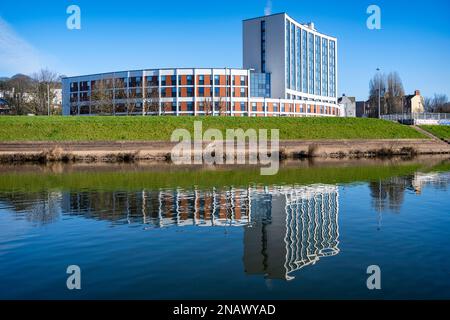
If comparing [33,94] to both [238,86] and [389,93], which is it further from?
[389,93]

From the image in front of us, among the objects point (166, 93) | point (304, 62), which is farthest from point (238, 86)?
point (304, 62)

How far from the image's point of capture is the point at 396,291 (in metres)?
10.1

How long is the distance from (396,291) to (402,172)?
30.2 m

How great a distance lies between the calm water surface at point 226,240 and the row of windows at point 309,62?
94251mm

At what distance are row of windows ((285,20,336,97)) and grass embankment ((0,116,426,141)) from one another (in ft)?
148

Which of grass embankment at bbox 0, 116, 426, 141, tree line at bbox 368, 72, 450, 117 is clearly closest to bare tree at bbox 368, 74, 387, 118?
tree line at bbox 368, 72, 450, 117

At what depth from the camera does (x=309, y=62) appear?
5118 inches

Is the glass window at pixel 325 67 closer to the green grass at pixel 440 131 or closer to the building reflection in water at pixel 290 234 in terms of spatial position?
the green grass at pixel 440 131

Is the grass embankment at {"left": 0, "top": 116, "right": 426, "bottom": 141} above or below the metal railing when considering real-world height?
below

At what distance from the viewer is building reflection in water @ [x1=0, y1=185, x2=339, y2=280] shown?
1331 cm

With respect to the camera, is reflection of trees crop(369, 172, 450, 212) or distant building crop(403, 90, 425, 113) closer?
reflection of trees crop(369, 172, 450, 212)

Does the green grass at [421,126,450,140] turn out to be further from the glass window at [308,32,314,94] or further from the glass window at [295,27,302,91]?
the glass window at [308,32,314,94]

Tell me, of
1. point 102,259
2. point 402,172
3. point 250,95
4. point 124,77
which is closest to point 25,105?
point 124,77

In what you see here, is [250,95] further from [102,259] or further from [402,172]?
[102,259]
